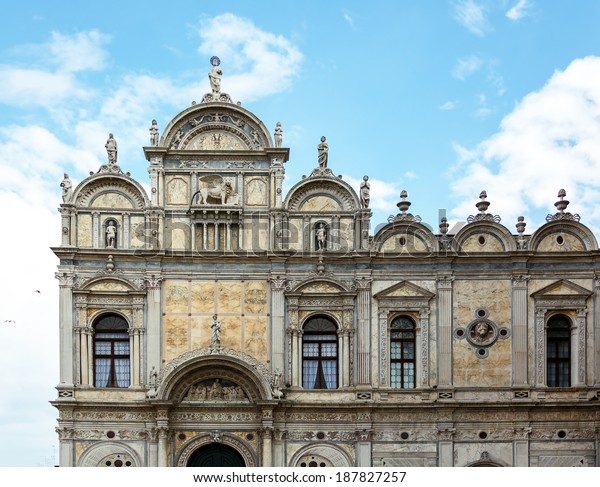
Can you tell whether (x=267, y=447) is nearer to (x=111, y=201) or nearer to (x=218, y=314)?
(x=218, y=314)

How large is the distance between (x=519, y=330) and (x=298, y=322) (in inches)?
278

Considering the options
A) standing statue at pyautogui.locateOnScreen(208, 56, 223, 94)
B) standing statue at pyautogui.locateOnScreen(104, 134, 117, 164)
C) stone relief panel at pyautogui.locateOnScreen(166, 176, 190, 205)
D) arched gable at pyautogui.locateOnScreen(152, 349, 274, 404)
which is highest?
standing statue at pyautogui.locateOnScreen(208, 56, 223, 94)

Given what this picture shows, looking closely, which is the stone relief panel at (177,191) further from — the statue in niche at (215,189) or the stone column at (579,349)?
the stone column at (579,349)

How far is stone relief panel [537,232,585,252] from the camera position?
→ 30.4 meters

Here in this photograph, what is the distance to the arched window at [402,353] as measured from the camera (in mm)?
29906

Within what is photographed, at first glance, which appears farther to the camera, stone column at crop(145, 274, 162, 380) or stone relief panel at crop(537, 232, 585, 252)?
stone relief panel at crop(537, 232, 585, 252)

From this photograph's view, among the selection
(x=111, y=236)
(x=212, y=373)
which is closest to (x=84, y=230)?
(x=111, y=236)

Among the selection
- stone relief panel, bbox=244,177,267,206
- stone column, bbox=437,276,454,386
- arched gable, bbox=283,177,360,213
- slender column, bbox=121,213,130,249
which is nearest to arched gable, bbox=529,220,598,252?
stone column, bbox=437,276,454,386

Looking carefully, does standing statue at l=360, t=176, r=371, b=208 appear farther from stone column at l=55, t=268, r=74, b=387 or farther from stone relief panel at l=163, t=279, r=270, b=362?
stone column at l=55, t=268, r=74, b=387

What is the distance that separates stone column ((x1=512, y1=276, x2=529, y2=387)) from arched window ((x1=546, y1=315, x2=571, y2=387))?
886mm

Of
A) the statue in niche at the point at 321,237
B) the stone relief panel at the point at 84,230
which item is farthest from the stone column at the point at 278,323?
the stone relief panel at the point at 84,230

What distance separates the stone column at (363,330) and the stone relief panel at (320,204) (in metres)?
2.53

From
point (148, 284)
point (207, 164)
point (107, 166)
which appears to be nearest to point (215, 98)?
point (207, 164)

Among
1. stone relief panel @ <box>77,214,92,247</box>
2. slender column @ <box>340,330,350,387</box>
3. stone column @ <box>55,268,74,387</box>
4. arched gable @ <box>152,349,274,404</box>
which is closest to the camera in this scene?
arched gable @ <box>152,349,274,404</box>
